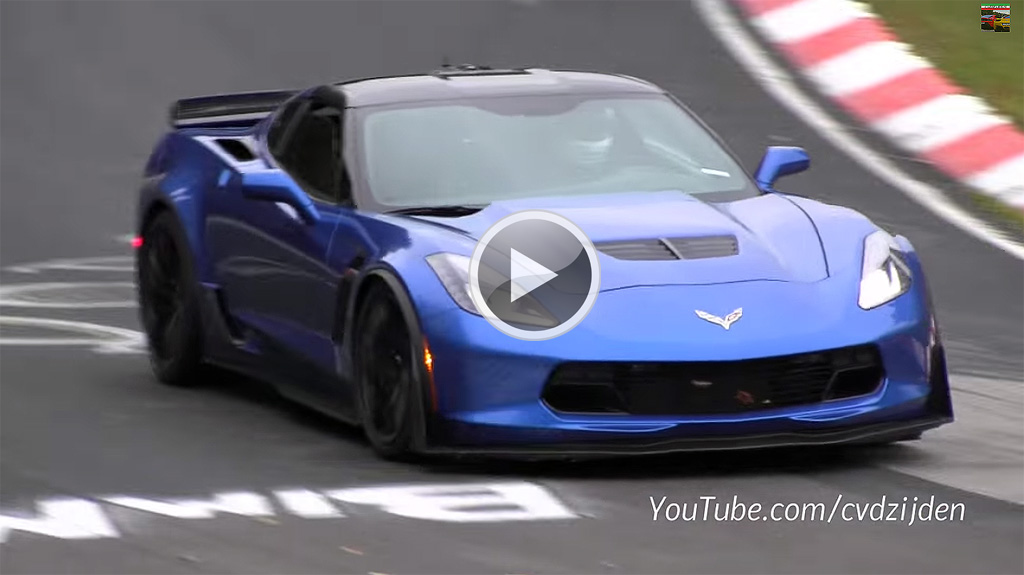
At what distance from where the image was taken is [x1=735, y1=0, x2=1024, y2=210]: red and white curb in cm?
1302

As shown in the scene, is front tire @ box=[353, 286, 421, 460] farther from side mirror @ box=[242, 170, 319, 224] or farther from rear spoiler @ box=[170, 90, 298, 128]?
rear spoiler @ box=[170, 90, 298, 128]

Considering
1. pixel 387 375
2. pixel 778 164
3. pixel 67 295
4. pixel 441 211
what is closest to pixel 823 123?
pixel 67 295

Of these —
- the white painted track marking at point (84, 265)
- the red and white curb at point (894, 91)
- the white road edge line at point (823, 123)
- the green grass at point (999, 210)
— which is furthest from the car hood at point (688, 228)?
the white painted track marking at point (84, 265)

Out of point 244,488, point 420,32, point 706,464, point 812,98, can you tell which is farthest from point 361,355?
point 420,32

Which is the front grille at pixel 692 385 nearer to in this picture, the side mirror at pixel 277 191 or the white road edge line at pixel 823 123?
the side mirror at pixel 277 191

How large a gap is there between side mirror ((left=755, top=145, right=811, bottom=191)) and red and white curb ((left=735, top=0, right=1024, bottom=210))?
379 centimetres

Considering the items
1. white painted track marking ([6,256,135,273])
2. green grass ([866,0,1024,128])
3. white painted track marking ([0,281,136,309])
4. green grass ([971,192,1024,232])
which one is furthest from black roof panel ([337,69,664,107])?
green grass ([866,0,1024,128])

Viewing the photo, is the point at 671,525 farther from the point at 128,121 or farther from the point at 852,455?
the point at 128,121

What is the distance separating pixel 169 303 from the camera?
388 inches

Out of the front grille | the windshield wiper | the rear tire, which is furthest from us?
the rear tire

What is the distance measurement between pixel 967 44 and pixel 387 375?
8.84m

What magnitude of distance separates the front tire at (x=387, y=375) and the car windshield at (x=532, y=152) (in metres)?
0.57

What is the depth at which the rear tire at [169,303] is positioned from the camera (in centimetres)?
963

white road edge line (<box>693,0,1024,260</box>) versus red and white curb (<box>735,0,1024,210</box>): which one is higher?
red and white curb (<box>735,0,1024,210</box>)
